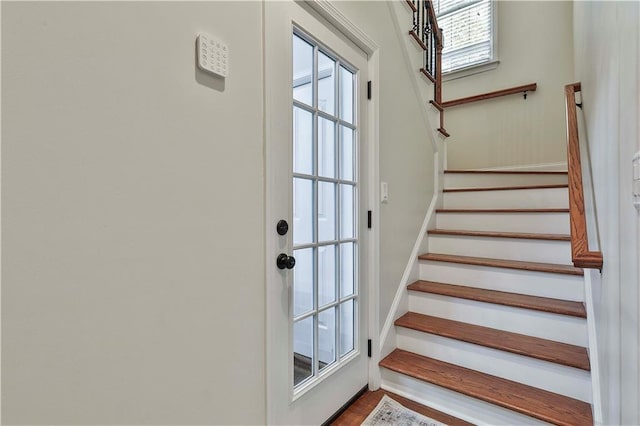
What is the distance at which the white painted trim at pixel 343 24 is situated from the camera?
140cm

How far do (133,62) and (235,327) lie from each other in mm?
862

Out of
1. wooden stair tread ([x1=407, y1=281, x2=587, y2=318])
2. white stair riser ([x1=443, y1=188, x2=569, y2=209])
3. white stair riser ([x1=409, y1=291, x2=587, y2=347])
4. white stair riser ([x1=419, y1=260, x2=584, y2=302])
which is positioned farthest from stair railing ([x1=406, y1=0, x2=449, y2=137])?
white stair riser ([x1=409, y1=291, x2=587, y2=347])

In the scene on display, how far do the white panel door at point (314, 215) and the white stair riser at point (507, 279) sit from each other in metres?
0.82

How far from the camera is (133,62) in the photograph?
0.80m

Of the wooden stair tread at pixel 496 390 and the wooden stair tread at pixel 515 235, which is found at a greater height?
the wooden stair tread at pixel 515 235

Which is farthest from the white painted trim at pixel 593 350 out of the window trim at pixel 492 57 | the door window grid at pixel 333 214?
the window trim at pixel 492 57

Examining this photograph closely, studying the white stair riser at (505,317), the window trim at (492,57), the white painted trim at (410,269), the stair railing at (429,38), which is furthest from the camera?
the window trim at (492,57)

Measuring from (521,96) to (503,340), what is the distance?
2988mm

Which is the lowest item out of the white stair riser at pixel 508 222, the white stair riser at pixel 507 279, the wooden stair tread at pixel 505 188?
the white stair riser at pixel 507 279

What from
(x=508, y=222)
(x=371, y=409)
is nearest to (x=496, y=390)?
(x=371, y=409)

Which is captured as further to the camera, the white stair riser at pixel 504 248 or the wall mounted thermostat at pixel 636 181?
the white stair riser at pixel 504 248

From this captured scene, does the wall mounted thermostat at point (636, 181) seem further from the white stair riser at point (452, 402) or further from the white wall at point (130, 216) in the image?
the white stair riser at point (452, 402)

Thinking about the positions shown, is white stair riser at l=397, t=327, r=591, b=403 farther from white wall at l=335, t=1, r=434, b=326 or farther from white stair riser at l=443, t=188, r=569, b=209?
white stair riser at l=443, t=188, r=569, b=209

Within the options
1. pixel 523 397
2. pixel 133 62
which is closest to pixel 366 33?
pixel 133 62
